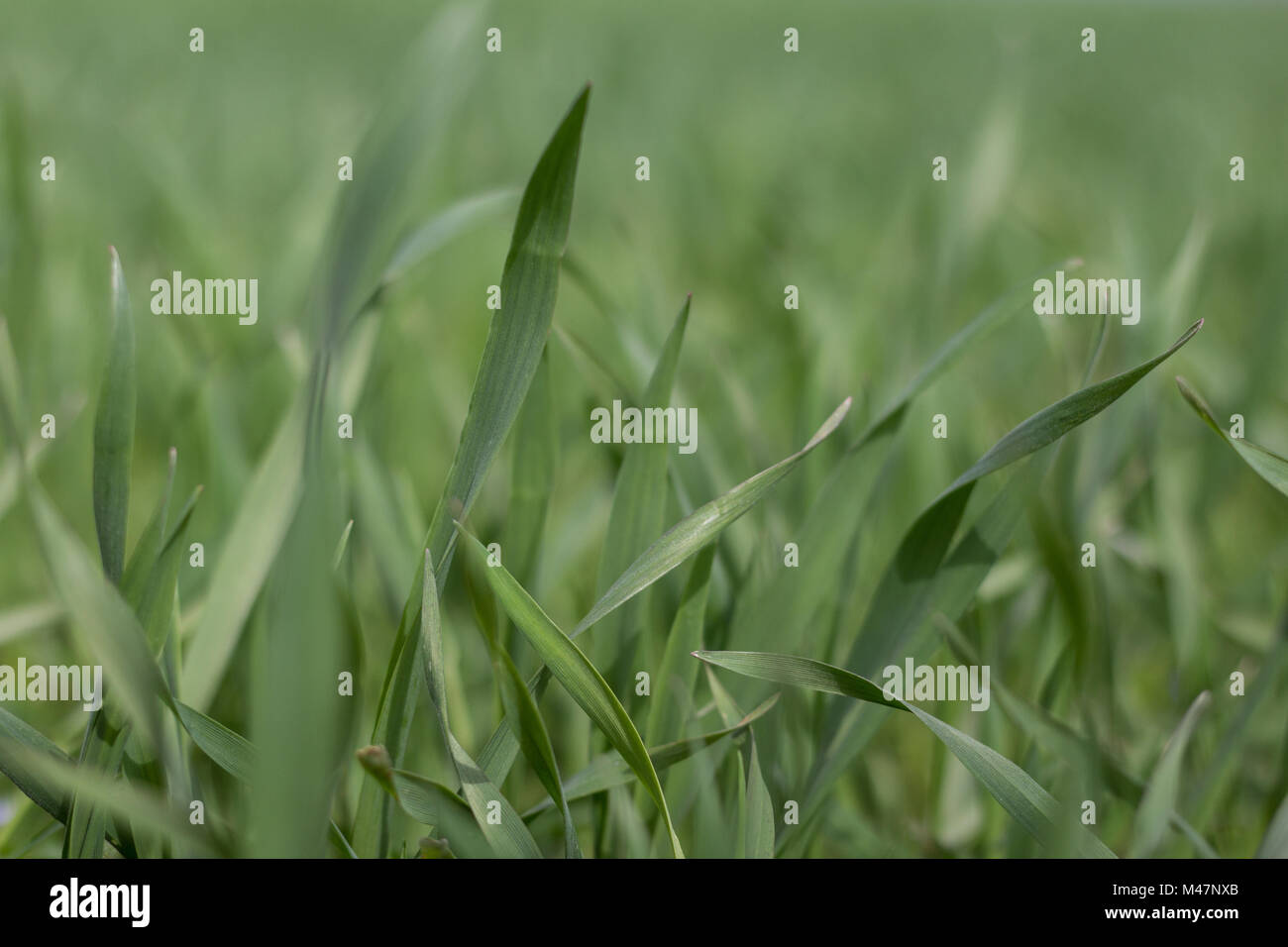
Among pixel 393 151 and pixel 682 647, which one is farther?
pixel 682 647

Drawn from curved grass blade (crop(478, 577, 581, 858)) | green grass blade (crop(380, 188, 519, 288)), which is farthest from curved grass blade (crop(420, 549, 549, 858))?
green grass blade (crop(380, 188, 519, 288))

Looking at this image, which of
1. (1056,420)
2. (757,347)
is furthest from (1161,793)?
(757,347)

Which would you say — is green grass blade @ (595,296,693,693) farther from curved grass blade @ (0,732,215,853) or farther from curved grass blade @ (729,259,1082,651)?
curved grass blade @ (0,732,215,853)

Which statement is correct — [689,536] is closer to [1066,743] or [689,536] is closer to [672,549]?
[672,549]

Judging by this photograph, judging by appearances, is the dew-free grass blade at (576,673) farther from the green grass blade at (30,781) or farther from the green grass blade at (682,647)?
the green grass blade at (30,781)

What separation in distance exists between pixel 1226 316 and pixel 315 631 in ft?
4.28

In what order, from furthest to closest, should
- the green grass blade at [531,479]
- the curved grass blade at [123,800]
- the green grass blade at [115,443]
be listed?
the green grass blade at [531,479] → the green grass blade at [115,443] → the curved grass blade at [123,800]

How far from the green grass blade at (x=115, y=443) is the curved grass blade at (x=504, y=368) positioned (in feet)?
0.42

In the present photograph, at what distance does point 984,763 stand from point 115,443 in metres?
0.38

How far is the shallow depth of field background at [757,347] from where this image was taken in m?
0.54

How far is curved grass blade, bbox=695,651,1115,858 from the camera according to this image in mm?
373

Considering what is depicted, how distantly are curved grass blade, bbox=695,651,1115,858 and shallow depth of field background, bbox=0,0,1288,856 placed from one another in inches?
1.7

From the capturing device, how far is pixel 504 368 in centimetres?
37

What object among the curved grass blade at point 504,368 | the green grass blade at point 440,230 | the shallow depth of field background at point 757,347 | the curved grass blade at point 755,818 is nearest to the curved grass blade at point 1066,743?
the shallow depth of field background at point 757,347
